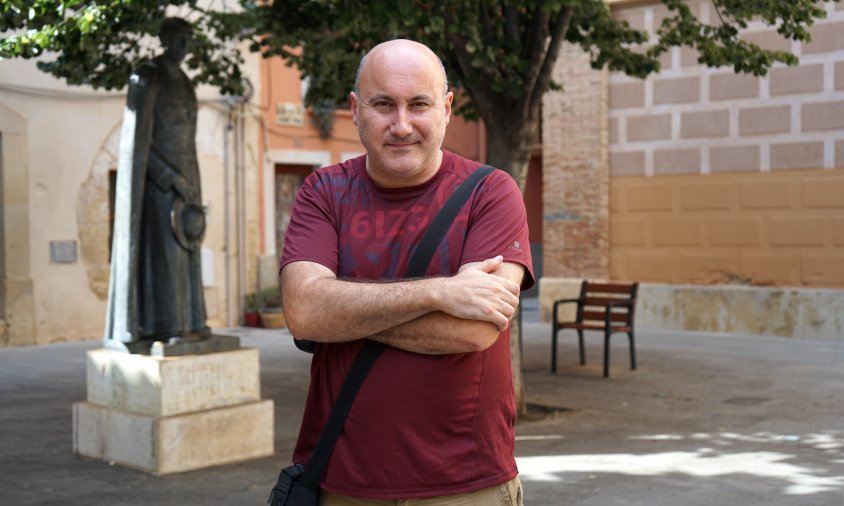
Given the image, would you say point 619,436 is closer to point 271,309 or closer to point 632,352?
point 632,352

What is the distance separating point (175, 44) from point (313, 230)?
5.26 m

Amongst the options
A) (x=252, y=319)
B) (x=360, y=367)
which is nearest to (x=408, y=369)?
(x=360, y=367)

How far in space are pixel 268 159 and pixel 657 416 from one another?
11.0 meters

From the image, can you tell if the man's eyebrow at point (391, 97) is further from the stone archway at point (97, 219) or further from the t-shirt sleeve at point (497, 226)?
the stone archway at point (97, 219)

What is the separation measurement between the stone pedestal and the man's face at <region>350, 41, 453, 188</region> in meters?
4.77

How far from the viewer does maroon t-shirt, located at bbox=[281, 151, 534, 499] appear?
2602 millimetres

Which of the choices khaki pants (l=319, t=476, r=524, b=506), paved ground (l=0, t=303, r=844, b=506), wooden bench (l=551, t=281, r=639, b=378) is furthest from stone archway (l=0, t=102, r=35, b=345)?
khaki pants (l=319, t=476, r=524, b=506)

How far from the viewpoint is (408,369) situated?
2.62 meters

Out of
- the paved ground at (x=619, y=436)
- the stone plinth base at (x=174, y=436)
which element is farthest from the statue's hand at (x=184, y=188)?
the paved ground at (x=619, y=436)

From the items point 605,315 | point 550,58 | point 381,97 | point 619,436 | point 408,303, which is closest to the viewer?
point 408,303

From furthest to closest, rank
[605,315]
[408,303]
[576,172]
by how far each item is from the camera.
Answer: [576,172], [605,315], [408,303]

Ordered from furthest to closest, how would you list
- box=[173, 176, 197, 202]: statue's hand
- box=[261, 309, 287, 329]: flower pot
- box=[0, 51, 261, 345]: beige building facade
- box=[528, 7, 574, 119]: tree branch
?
box=[261, 309, 287, 329]: flower pot < box=[0, 51, 261, 345]: beige building facade < box=[528, 7, 574, 119]: tree branch < box=[173, 176, 197, 202]: statue's hand

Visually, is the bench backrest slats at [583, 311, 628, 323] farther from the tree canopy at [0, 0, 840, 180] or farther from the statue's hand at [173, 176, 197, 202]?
the statue's hand at [173, 176, 197, 202]

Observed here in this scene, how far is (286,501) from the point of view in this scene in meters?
2.70
